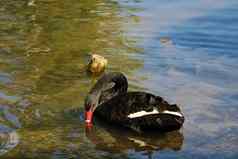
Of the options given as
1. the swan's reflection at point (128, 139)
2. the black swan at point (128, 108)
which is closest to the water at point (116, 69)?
the swan's reflection at point (128, 139)

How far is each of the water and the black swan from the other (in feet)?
0.43

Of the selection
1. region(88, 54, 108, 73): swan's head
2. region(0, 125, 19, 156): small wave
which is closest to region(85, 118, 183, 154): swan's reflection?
region(0, 125, 19, 156): small wave

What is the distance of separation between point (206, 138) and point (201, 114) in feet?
2.13

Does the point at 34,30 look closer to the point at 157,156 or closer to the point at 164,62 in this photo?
the point at 164,62

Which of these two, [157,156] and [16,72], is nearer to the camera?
[157,156]

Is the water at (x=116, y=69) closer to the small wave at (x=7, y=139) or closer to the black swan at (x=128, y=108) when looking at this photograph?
the small wave at (x=7, y=139)

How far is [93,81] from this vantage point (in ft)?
26.4

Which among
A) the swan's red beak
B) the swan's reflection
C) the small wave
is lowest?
the swan's reflection

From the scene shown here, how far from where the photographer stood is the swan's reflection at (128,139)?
611 centimetres

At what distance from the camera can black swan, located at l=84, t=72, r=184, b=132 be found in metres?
6.21

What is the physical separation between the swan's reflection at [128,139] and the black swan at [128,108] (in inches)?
3.5

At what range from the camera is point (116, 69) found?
27.5ft

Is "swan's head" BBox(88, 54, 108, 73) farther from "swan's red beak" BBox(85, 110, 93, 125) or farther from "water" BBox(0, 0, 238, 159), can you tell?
"swan's red beak" BBox(85, 110, 93, 125)

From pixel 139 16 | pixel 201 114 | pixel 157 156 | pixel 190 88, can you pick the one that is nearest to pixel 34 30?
pixel 139 16
